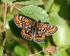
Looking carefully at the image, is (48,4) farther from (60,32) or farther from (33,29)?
(33,29)

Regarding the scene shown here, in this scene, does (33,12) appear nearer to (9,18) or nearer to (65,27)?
(9,18)

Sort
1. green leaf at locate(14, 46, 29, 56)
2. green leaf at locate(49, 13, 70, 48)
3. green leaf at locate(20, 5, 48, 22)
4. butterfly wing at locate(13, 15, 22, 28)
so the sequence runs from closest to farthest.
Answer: green leaf at locate(20, 5, 48, 22) → butterfly wing at locate(13, 15, 22, 28) → green leaf at locate(14, 46, 29, 56) → green leaf at locate(49, 13, 70, 48)

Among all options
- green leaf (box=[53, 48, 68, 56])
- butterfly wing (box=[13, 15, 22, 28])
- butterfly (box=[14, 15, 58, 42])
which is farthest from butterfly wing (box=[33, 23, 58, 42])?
green leaf (box=[53, 48, 68, 56])

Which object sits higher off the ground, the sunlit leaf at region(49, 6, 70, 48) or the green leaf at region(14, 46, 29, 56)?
the sunlit leaf at region(49, 6, 70, 48)

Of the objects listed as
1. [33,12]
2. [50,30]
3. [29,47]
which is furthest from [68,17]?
[33,12]

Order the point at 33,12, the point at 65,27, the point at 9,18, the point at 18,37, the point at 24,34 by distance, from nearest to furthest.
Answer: the point at 33,12 < the point at 24,34 < the point at 9,18 < the point at 18,37 < the point at 65,27

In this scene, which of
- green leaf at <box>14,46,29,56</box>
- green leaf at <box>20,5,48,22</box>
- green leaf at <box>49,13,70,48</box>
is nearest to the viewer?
green leaf at <box>20,5,48,22</box>

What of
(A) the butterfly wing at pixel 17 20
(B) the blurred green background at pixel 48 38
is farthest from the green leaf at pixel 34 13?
(B) the blurred green background at pixel 48 38

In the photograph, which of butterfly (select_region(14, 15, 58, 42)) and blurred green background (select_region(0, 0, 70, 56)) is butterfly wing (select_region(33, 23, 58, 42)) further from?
blurred green background (select_region(0, 0, 70, 56))
